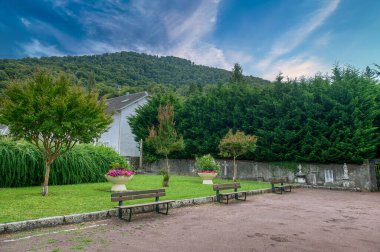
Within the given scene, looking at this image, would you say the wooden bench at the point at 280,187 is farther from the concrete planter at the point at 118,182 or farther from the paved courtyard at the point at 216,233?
the concrete planter at the point at 118,182

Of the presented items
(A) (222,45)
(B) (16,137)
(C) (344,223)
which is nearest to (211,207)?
(C) (344,223)

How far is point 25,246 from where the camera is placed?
446cm

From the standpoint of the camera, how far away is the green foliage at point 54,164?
37.2 ft

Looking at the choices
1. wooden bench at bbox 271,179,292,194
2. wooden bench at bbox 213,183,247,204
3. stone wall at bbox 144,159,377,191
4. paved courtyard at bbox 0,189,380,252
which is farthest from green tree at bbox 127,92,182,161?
paved courtyard at bbox 0,189,380,252

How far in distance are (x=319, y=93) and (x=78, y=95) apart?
14.4 m

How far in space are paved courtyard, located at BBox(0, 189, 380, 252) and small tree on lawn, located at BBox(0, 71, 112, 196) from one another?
4.51 meters

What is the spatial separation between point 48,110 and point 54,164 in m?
4.86

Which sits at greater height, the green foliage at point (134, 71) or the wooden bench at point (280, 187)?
the green foliage at point (134, 71)

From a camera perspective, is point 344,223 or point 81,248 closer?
point 81,248

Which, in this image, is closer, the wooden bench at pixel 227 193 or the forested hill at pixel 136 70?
the wooden bench at pixel 227 193

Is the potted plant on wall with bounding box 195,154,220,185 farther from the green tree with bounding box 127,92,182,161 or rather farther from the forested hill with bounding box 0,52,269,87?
the forested hill with bounding box 0,52,269,87

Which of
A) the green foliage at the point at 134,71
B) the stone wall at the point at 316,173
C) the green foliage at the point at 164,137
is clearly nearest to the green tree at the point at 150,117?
the stone wall at the point at 316,173

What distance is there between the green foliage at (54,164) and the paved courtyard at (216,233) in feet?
24.4

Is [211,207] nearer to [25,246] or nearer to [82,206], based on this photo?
[82,206]
